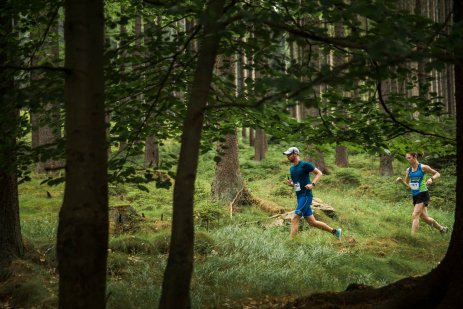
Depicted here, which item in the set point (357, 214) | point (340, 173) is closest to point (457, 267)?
point (357, 214)

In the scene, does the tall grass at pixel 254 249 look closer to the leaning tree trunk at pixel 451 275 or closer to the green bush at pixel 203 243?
the green bush at pixel 203 243

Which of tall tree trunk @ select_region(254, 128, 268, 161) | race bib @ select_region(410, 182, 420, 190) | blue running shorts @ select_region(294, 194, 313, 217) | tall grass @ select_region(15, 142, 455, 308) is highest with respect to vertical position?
tall tree trunk @ select_region(254, 128, 268, 161)

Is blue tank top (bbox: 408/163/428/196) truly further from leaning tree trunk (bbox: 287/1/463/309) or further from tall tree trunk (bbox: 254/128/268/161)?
tall tree trunk (bbox: 254/128/268/161)

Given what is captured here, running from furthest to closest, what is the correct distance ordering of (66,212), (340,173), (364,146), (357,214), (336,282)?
1. (340,173)
2. (357,214)
3. (336,282)
4. (364,146)
5. (66,212)

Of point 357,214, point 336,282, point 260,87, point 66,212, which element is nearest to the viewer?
point 260,87

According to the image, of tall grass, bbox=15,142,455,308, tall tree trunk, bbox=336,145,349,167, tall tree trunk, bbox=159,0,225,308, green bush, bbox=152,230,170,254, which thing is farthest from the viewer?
tall tree trunk, bbox=336,145,349,167

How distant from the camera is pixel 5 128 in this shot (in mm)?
4395

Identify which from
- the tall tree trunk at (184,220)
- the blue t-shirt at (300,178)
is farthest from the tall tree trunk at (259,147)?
the tall tree trunk at (184,220)

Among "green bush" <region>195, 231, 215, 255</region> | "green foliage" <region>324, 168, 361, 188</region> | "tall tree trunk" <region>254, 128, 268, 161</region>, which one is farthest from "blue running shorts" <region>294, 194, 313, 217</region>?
"tall tree trunk" <region>254, 128, 268, 161</region>

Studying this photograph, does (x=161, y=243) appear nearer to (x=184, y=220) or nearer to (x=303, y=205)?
(x=303, y=205)

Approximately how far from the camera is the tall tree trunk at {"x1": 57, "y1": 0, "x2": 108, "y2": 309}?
311 centimetres

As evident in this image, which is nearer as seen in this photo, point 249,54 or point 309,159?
point 249,54

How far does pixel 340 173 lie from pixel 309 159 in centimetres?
149

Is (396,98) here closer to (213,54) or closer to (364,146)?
(364,146)
